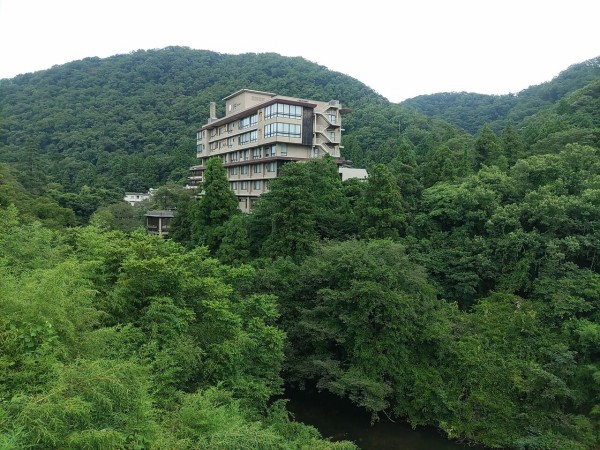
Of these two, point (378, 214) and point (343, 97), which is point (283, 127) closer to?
point (378, 214)

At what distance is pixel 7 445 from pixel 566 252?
21594 mm

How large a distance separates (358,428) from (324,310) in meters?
5.00

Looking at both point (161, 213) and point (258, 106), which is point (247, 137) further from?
point (161, 213)

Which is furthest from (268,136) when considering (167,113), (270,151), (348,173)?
(167,113)

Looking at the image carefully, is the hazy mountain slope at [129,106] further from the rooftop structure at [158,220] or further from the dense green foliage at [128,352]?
the dense green foliage at [128,352]

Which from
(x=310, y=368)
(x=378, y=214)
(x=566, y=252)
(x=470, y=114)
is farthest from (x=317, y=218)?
(x=470, y=114)

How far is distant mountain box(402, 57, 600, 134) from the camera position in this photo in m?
61.1

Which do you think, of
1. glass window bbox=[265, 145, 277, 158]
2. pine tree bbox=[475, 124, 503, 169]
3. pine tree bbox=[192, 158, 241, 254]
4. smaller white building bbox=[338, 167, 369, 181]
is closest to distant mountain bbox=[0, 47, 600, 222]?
pine tree bbox=[475, 124, 503, 169]

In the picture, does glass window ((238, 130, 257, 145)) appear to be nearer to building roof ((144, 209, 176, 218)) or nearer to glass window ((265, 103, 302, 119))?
glass window ((265, 103, 302, 119))

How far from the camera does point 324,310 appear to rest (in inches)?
679

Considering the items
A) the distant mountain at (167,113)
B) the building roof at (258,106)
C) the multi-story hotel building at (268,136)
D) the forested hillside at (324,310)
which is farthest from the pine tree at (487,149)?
the building roof at (258,106)

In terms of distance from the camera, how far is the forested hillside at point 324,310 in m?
6.39

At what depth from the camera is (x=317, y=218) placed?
24.6 m

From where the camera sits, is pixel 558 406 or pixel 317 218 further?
pixel 317 218
